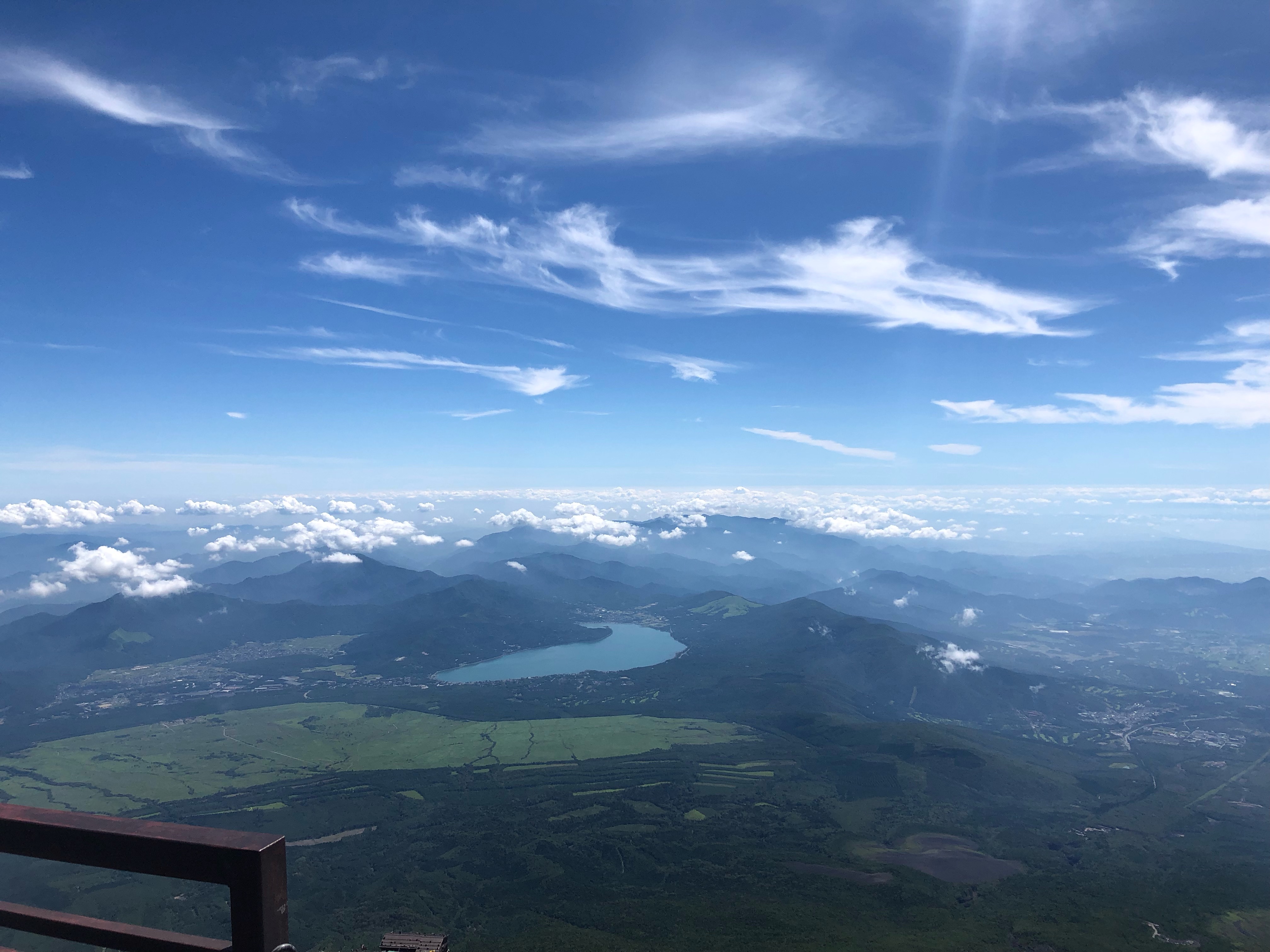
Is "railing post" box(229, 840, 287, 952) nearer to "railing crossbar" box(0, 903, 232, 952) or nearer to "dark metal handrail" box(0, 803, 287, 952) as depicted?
"dark metal handrail" box(0, 803, 287, 952)

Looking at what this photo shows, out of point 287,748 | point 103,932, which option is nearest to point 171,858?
point 103,932

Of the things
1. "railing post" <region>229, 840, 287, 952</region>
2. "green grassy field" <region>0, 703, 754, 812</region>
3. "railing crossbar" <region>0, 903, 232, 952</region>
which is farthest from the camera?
"green grassy field" <region>0, 703, 754, 812</region>

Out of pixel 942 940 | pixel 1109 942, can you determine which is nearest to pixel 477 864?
pixel 942 940

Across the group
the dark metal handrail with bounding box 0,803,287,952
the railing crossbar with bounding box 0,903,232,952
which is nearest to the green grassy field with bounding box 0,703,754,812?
the railing crossbar with bounding box 0,903,232,952

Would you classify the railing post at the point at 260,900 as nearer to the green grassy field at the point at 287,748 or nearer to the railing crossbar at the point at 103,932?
the railing crossbar at the point at 103,932

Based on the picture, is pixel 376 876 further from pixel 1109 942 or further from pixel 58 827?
pixel 58 827

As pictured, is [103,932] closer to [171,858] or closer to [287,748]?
[171,858]
